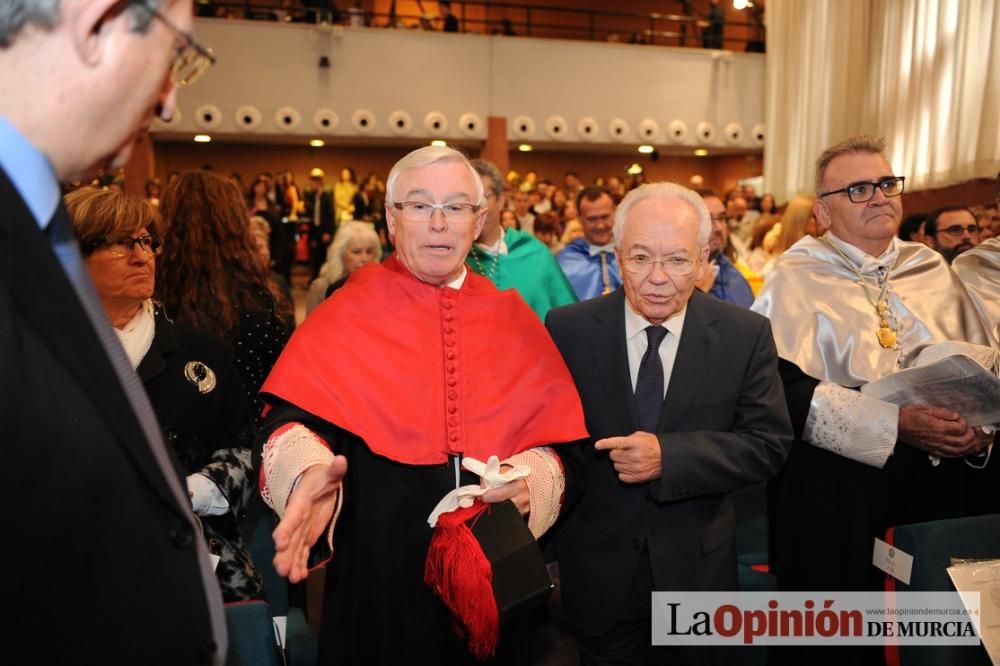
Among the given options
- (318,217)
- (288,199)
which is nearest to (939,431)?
(318,217)

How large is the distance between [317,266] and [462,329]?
1378 cm

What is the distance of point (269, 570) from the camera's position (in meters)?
2.79

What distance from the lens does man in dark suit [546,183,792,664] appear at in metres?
2.26

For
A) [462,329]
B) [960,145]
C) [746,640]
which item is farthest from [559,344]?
[960,145]

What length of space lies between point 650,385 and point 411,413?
740 mm

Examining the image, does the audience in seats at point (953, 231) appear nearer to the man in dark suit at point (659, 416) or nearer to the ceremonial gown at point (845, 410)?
the ceremonial gown at point (845, 410)

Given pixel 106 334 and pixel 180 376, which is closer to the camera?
pixel 106 334

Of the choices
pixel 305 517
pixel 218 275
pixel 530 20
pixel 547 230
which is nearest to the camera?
pixel 305 517

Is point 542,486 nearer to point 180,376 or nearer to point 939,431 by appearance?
point 180,376

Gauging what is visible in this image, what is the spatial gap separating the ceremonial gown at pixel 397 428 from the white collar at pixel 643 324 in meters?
0.35

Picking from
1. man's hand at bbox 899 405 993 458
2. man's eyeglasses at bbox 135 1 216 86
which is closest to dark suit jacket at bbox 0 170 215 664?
man's eyeglasses at bbox 135 1 216 86

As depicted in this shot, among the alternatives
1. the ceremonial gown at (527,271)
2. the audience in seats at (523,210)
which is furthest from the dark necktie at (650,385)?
the audience in seats at (523,210)

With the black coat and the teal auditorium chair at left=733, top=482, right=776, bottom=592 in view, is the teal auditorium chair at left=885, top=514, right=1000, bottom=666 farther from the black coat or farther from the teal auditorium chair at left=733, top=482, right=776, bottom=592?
the black coat

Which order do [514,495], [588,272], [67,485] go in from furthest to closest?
1. [588,272]
2. [514,495]
3. [67,485]
